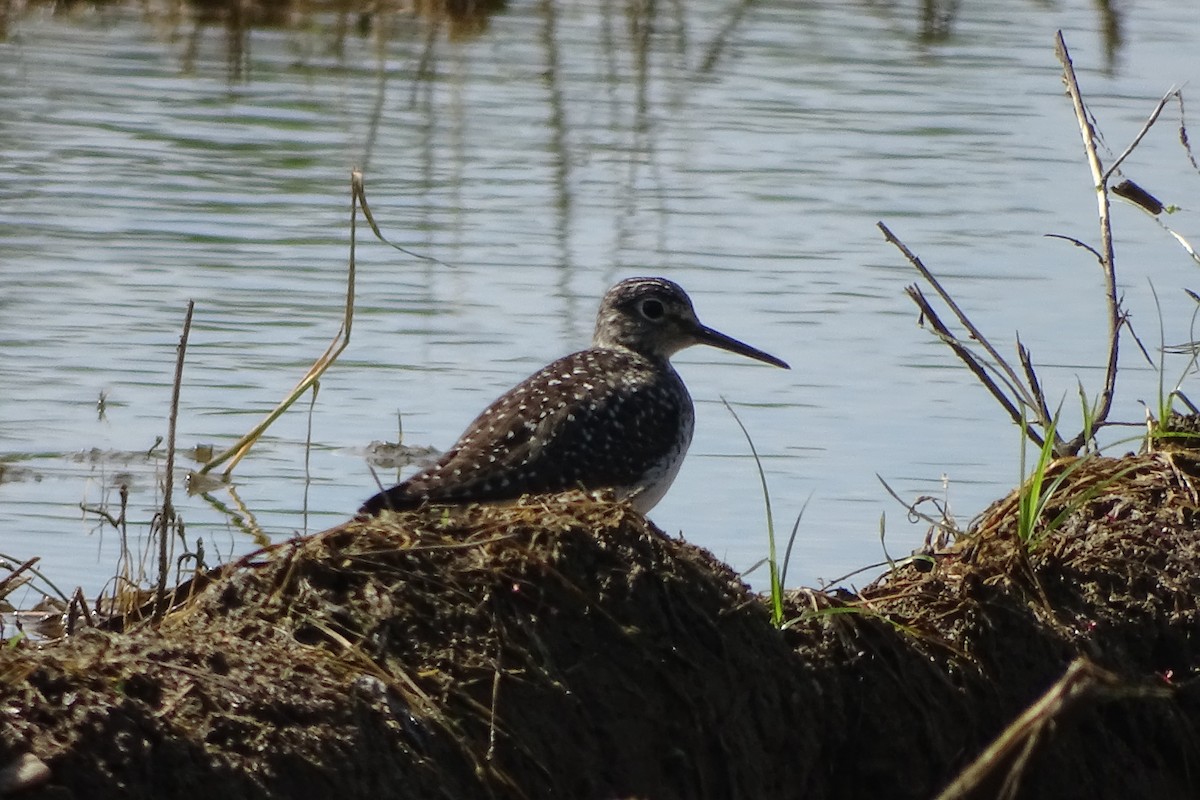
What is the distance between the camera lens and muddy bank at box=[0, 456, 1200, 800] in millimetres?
4383

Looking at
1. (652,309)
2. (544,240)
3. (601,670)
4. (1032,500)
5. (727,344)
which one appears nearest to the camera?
(601,670)

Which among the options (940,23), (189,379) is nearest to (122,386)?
(189,379)

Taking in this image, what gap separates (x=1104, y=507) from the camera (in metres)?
6.37

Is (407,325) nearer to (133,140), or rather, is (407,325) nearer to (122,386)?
(122,386)

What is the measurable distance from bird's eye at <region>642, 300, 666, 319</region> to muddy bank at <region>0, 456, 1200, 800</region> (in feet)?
7.94

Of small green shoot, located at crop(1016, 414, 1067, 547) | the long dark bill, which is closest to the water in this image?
the long dark bill

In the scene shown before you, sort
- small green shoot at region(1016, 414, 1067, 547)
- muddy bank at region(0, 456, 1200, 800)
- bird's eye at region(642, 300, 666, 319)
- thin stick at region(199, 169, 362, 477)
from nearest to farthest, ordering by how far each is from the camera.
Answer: muddy bank at region(0, 456, 1200, 800), small green shoot at region(1016, 414, 1067, 547), thin stick at region(199, 169, 362, 477), bird's eye at region(642, 300, 666, 319)

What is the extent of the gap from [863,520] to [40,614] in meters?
3.20

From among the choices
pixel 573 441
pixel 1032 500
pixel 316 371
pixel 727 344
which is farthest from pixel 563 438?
pixel 727 344

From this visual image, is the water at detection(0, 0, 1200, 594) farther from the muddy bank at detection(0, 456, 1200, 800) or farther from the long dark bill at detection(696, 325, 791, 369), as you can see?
the muddy bank at detection(0, 456, 1200, 800)

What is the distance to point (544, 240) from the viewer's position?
37.9 feet

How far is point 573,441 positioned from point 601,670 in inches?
73.3

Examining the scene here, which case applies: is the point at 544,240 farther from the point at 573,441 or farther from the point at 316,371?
the point at 573,441

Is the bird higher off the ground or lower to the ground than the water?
higher
